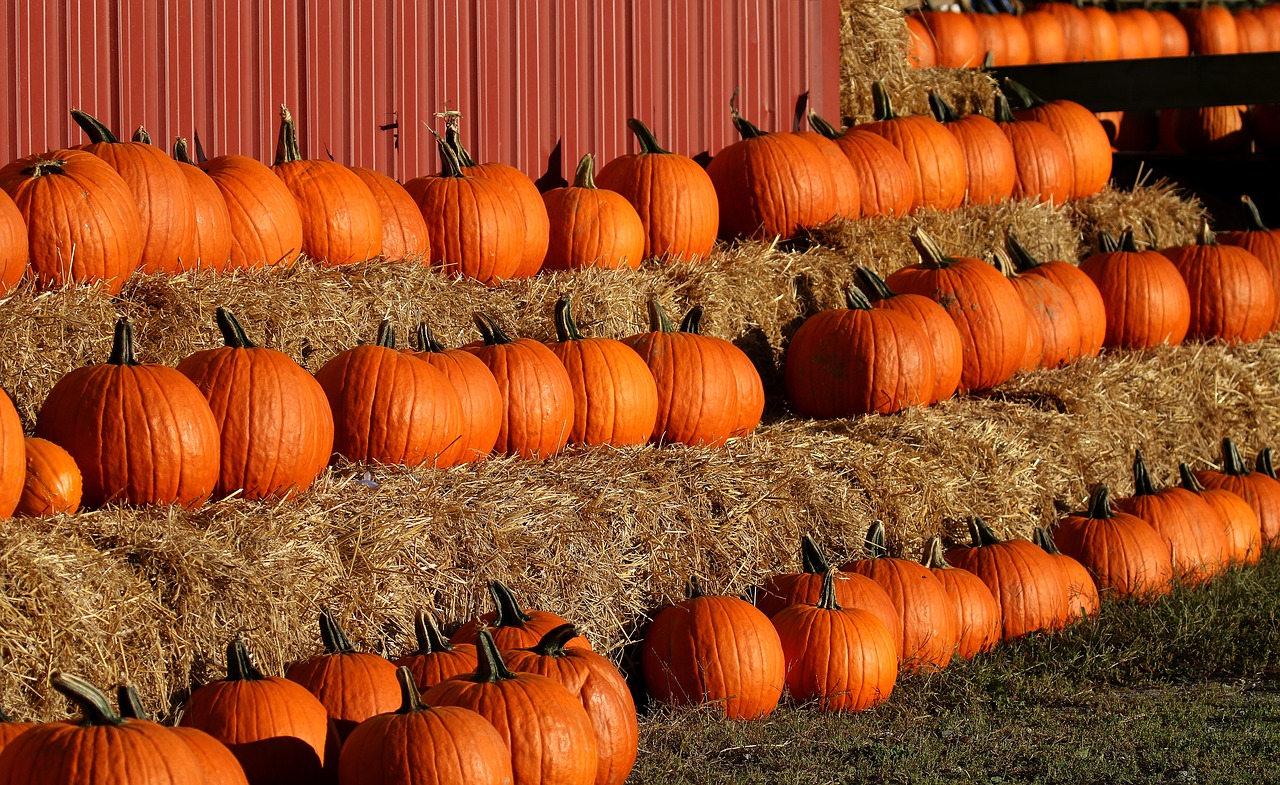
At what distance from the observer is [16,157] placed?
5.84 meters

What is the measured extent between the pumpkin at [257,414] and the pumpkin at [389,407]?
273 mm

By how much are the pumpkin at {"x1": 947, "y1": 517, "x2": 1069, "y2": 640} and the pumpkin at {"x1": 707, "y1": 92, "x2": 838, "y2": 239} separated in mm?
2331

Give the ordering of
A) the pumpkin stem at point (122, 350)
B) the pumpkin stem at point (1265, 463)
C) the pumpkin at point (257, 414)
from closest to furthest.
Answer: the pumpkin stem at point (122, 350) → the pumpkin at point (257, 414) → the pumpkin stem at point (1265, 463)

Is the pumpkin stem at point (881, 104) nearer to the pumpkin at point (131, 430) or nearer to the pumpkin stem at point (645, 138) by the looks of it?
the pumpkin stem at point (645, 138)

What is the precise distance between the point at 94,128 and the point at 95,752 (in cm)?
307

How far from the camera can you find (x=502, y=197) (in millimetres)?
6418

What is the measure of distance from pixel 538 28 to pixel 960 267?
2.36 metres

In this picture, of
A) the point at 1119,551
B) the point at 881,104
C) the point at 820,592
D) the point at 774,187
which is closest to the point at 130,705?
the point at 820,592

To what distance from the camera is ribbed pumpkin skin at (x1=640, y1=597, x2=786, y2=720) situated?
470 centimetres

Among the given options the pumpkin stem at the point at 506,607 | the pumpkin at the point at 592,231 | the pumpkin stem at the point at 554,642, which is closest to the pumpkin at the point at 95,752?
the pumpkin stem at the point at 554,642

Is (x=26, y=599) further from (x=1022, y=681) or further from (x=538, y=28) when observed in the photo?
(x=538, y=28)

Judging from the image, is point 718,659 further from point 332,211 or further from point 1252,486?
point 1252,486

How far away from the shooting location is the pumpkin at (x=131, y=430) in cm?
427

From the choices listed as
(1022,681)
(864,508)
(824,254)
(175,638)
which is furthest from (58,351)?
(824,254)
